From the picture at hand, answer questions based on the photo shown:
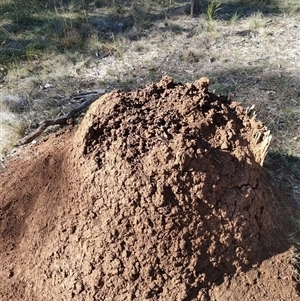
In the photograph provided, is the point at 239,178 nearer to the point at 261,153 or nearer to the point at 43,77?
the point at 261,153

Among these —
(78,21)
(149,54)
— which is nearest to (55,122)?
(149,54)

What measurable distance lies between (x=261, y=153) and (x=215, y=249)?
2.05 ft

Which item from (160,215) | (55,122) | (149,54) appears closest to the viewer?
(160,215)

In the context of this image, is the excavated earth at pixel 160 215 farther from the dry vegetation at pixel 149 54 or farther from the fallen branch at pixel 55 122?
the fallen branch at pixel 55 122

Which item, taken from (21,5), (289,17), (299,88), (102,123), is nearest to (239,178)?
(102,123)

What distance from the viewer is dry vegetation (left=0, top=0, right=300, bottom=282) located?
12.9 feet

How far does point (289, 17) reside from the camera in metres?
5.43

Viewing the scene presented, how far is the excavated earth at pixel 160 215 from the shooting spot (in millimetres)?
2109

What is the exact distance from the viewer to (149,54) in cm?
495

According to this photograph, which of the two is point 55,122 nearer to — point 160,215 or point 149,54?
point 149,54

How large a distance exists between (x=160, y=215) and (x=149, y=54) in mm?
3231

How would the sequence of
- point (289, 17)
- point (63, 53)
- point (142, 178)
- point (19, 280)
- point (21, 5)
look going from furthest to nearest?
point (21, 5), point (289, 17), point (63, 53), point (19, 280), point (142, 178)

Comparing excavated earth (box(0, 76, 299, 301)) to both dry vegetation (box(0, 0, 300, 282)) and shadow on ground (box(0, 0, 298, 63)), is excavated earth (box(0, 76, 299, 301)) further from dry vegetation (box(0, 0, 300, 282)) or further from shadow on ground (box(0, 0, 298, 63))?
shadow on ground (box(0, 0, 298, 63))

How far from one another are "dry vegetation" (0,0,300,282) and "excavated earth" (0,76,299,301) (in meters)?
0.97
